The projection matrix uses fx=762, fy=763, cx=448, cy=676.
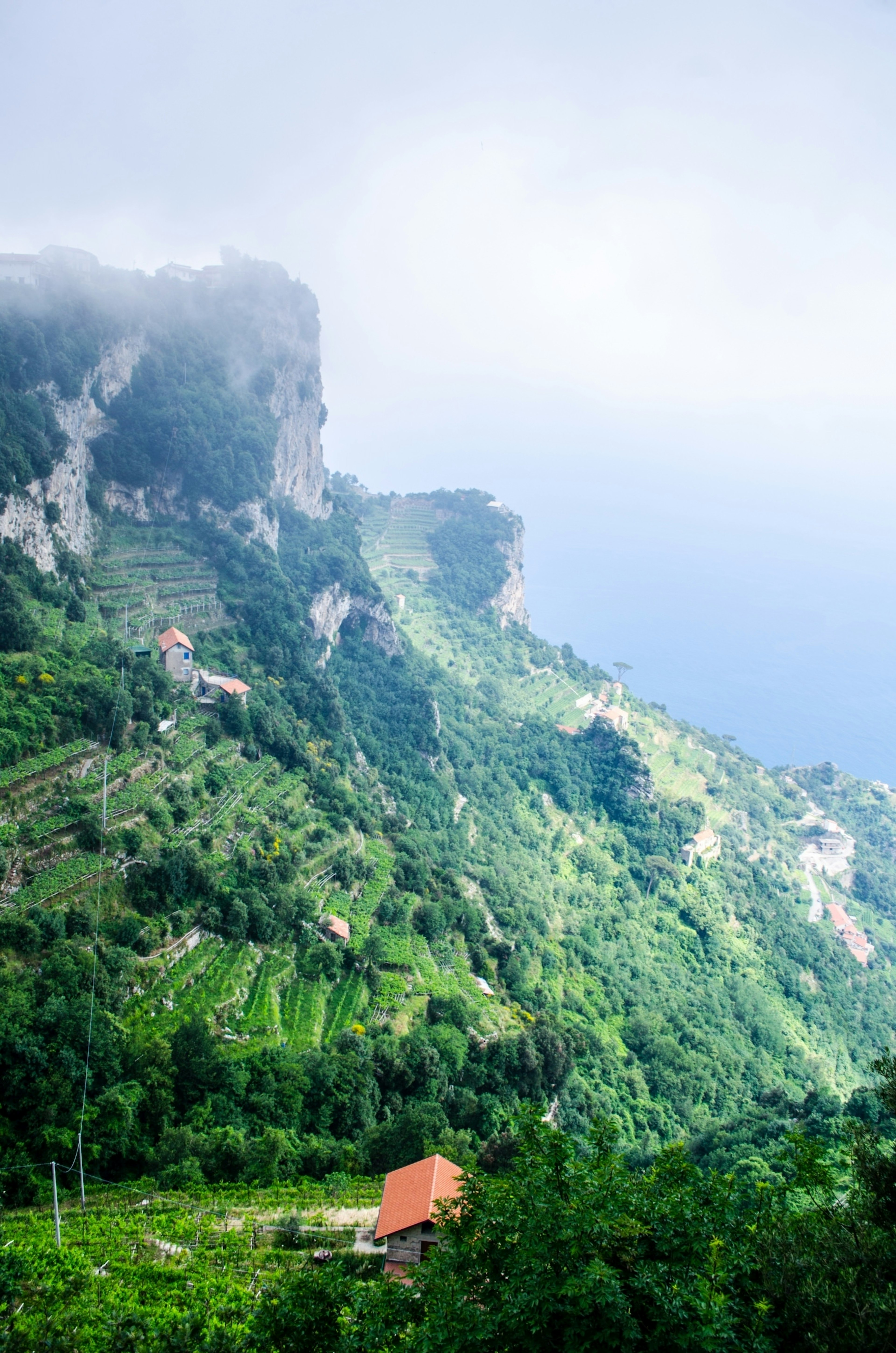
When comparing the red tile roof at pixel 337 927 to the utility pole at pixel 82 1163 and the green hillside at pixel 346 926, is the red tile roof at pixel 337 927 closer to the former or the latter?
the green hillside at pixel 346 926

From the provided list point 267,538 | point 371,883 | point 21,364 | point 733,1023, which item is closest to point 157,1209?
point 371,883

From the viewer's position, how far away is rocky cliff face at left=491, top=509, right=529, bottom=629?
258ft

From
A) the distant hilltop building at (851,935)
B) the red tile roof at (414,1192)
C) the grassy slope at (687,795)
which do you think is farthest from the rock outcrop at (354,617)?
the distant hilltop building at (851,935)

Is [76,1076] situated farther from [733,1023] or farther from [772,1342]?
[733,1023]

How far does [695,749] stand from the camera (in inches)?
2815

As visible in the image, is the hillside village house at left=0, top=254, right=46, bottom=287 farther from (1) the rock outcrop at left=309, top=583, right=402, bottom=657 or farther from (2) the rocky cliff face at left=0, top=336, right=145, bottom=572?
(1) the rock outcrop at left=309, top=583, right=402, bottom=657

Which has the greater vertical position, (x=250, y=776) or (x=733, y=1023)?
(x=250, y=776)

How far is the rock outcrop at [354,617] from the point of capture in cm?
4928

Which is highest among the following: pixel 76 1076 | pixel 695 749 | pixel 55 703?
pixel 695 749

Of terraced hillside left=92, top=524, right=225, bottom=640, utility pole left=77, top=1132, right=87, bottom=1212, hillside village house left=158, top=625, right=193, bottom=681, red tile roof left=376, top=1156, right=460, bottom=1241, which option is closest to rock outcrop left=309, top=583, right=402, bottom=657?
terraced hillside left=92, top=524, right=225, bottom=640

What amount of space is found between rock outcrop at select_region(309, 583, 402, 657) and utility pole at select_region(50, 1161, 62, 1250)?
34.6 meters

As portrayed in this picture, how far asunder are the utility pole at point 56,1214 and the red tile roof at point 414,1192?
20.6 feet

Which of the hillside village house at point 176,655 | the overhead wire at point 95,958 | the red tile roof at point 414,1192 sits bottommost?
the red tile roof at point 414,1192

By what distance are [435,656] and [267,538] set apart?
69.6ft
